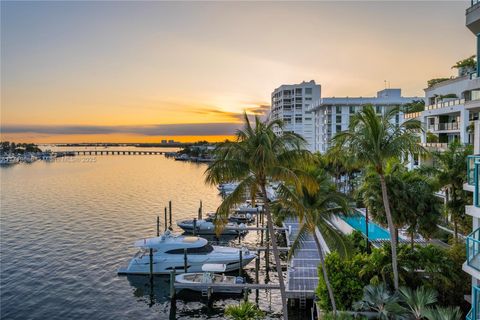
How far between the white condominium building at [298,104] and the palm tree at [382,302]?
390 feet

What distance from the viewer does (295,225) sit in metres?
51.4

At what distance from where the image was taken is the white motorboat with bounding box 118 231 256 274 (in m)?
38.2

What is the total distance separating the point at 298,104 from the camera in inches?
5699

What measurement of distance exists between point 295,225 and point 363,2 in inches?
1140

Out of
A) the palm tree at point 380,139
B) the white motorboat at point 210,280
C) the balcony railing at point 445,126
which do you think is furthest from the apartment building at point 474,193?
the balcony railing at point 445,126

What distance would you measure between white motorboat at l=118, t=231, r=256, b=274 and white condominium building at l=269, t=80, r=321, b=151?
101m

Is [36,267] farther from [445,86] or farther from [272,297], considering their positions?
[445,86]

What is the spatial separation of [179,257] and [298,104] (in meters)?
114

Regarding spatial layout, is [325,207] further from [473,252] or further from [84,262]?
[84,262]

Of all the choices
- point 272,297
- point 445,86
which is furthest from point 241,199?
point 445,86

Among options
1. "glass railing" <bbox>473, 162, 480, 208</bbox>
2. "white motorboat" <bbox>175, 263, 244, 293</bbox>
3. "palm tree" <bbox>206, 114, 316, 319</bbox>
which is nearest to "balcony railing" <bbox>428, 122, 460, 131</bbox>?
"white motorboat" <bbox>175, 263, 244, 293</bbox>

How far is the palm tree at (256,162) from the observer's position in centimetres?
1708

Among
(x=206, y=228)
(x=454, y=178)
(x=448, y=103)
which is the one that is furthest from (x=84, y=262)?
(x=448, y=103)

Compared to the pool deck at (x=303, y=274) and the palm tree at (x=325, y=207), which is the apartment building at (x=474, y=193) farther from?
the pool deck at (x=303, y=274)
